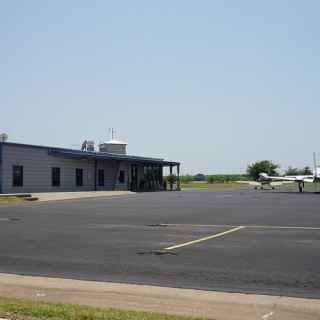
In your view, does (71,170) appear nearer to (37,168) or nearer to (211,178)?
(37,168)

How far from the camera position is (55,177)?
49.3m

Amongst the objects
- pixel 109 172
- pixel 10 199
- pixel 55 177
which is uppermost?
pixel 109 172

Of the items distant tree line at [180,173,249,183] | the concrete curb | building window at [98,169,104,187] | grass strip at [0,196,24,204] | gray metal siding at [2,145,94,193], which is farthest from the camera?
distant tree line at [180,173,249,183]

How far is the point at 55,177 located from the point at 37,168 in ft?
9.75

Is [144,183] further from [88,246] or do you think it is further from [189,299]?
[189,299]

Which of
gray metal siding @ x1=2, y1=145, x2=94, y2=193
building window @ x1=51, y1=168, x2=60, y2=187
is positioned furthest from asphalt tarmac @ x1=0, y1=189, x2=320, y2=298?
building window @ x1=51, y1=168, x2=60, y2=187

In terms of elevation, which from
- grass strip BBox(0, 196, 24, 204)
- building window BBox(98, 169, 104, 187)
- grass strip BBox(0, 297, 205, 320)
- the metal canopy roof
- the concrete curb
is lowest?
the concrete curb

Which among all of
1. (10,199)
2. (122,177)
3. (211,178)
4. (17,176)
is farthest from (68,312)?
(211,178)

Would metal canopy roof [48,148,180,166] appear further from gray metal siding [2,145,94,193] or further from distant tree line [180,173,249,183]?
distant tree line [180,173,249,183]

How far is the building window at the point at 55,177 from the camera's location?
48.9 m

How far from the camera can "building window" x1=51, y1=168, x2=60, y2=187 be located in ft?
161

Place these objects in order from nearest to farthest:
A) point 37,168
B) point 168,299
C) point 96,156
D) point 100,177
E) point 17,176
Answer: point 168,299 < point 17,176 < point 37,168 < point 96,156 < point 100,177

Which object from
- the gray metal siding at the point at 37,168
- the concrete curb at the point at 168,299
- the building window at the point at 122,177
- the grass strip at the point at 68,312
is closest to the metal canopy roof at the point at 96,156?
the gray metal siding at the point at 37,168

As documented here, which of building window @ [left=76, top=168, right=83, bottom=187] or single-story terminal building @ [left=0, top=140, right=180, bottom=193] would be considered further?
building window @ [left=76, top=168, right=83, bottom=187]
